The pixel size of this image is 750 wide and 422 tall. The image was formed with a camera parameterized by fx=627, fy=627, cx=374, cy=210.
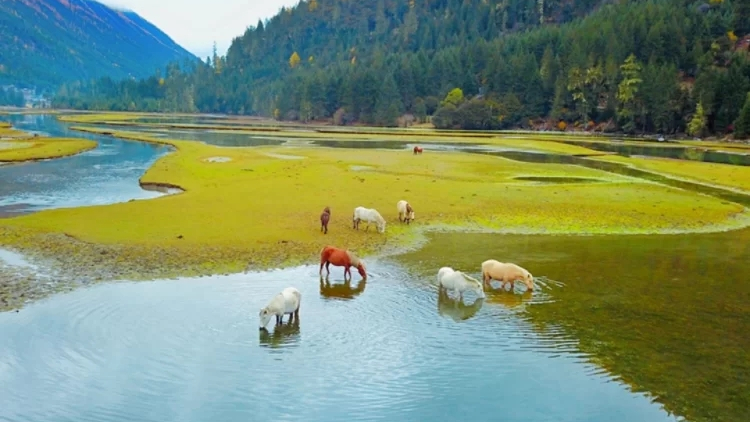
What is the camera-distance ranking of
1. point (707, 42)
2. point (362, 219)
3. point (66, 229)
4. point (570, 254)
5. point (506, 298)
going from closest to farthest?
point (506, 298), point (570, 254), point (66, 229), point (362, 219), point (707, 42)

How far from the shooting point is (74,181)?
46.4m

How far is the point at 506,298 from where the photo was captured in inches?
734

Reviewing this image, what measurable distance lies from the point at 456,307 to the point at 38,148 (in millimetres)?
68861

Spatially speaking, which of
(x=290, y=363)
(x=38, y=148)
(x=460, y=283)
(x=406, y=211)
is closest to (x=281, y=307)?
(x=290, y=363)

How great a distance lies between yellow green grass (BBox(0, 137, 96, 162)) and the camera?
6267cm

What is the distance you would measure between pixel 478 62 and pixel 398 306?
568 ft

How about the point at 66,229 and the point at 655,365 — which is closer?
the point at 655,365

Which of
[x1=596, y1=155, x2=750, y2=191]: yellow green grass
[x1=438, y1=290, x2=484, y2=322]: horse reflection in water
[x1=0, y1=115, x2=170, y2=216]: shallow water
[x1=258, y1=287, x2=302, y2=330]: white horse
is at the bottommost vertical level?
[x1=0, y1=115, x2=170, y2=216]: shallow water

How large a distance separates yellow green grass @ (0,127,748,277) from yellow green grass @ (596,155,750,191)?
22.4 feet

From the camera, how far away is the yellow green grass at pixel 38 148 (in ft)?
206

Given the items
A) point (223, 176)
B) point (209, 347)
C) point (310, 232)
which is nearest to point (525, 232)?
point (310, 232)

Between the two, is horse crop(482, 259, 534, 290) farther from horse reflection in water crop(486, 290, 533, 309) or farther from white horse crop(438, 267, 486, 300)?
white horse crop(438, 267, 486, 300)

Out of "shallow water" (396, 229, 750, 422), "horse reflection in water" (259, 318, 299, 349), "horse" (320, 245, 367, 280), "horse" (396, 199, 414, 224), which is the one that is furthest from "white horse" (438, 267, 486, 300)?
"horse" (396, 199, 414, 224)

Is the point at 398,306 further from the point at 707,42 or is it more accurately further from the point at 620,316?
the point at 707,42
